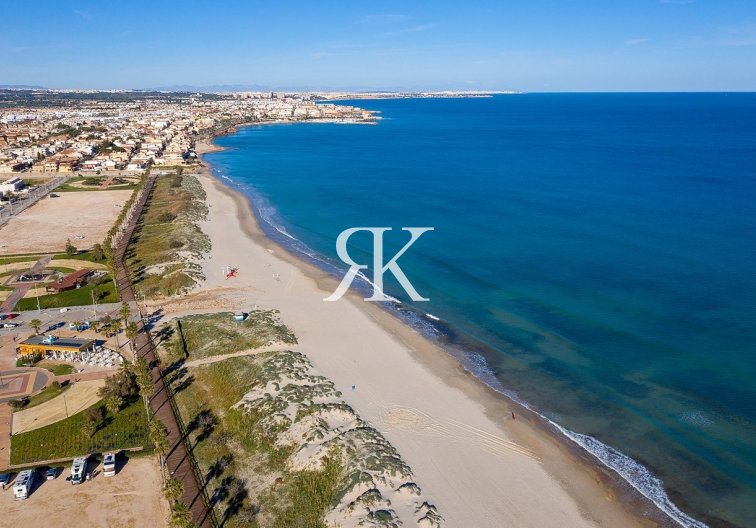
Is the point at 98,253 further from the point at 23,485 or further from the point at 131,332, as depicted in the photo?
the point at 23,485

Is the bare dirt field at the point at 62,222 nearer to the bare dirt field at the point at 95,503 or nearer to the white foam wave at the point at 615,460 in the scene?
the bare dirt field at the point at 95,503

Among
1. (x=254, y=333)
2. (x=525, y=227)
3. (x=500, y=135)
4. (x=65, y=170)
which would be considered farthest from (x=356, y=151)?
(x=254, y=333)

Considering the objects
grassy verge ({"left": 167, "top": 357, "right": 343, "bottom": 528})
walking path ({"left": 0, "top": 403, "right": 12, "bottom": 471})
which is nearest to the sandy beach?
grassy verge ({"left": 167, "top": 357, "right": 343, "bottom": 528})

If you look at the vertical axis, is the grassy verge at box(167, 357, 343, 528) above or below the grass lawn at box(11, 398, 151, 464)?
above

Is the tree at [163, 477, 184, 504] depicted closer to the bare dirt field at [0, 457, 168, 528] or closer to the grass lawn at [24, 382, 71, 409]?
the bare dirt field at [0, 457, 168, 528]

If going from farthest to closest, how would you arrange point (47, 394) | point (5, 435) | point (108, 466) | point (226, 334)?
1. point (226, 334)
2. point (47, 394)
3. point (5, 435)
4. point (108, 466)

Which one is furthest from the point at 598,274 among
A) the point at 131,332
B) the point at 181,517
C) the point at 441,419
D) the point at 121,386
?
the point at 181,517
